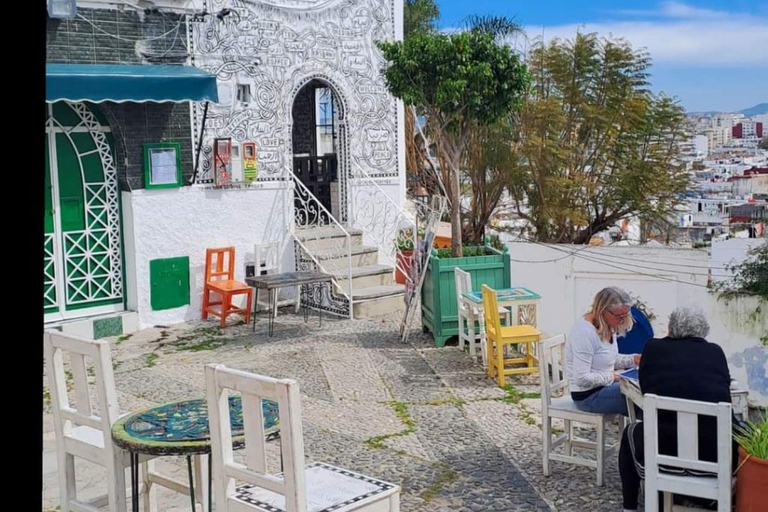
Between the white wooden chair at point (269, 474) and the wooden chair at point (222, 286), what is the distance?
6.69 m

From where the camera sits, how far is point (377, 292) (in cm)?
1107

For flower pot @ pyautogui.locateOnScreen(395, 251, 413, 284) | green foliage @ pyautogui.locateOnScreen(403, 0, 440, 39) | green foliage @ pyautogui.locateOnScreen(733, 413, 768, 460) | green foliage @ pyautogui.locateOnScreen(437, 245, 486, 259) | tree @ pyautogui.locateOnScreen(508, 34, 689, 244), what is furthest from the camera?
green foliage @ pyautogui.locateOnScreen(403, 0, 440, 39)

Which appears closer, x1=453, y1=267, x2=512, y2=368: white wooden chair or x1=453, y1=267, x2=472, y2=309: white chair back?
x1=453, y1=267, x2=512, y2=368: white wooden chair

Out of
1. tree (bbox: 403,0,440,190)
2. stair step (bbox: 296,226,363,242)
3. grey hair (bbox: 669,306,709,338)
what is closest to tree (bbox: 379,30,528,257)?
stair step (bbox: 296,226,363,242)

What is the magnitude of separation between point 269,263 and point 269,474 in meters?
7.83

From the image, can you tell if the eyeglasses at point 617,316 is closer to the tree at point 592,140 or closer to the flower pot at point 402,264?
the flower pot at point 402,264

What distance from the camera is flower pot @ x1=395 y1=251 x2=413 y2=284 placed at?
11.3m

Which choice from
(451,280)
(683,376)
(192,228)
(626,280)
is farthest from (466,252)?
(683,376)

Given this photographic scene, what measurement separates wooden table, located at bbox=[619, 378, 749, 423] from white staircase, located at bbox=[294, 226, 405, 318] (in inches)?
240

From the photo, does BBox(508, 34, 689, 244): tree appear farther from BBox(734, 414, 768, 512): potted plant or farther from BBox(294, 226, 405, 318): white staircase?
BBox(734, 414, 768, 512): potted plant

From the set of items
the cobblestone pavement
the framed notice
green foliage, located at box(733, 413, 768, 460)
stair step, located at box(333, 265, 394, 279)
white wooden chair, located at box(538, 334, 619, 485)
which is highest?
the framed notice

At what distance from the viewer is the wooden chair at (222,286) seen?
34.6 feet

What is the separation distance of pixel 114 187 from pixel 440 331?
4.20 metres

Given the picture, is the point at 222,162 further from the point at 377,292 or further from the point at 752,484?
the point at 752,484
